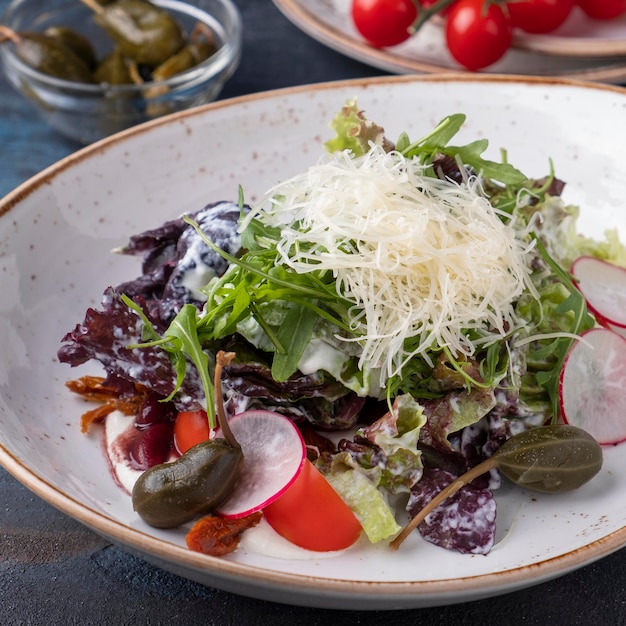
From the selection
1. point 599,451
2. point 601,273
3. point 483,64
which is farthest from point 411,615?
point 483,64

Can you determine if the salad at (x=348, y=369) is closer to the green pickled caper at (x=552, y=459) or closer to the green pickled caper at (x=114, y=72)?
the green pickled caper at (x=552, y=459)

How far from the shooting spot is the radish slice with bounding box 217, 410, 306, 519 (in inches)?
95.3

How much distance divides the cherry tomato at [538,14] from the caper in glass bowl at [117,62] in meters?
1.54

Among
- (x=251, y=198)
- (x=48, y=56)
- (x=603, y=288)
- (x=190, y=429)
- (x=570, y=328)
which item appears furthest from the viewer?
(x=48, y=56)

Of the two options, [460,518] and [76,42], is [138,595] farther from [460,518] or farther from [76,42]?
[76,42]

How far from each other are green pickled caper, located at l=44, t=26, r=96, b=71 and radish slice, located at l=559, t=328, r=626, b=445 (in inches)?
126

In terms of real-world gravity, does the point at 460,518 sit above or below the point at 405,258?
below

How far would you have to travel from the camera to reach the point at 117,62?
4547mm

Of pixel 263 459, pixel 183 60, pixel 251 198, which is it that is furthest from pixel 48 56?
pixel 263 459

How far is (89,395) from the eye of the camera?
2.96 metres

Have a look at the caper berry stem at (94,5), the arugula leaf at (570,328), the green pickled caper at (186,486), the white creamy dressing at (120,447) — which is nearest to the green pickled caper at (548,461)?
the arugula leaf at (570,328)

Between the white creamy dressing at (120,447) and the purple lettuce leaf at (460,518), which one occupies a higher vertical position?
the purple lettuce leaf at (460,518)

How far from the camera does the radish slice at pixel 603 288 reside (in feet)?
10.1

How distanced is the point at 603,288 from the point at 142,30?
286cm
